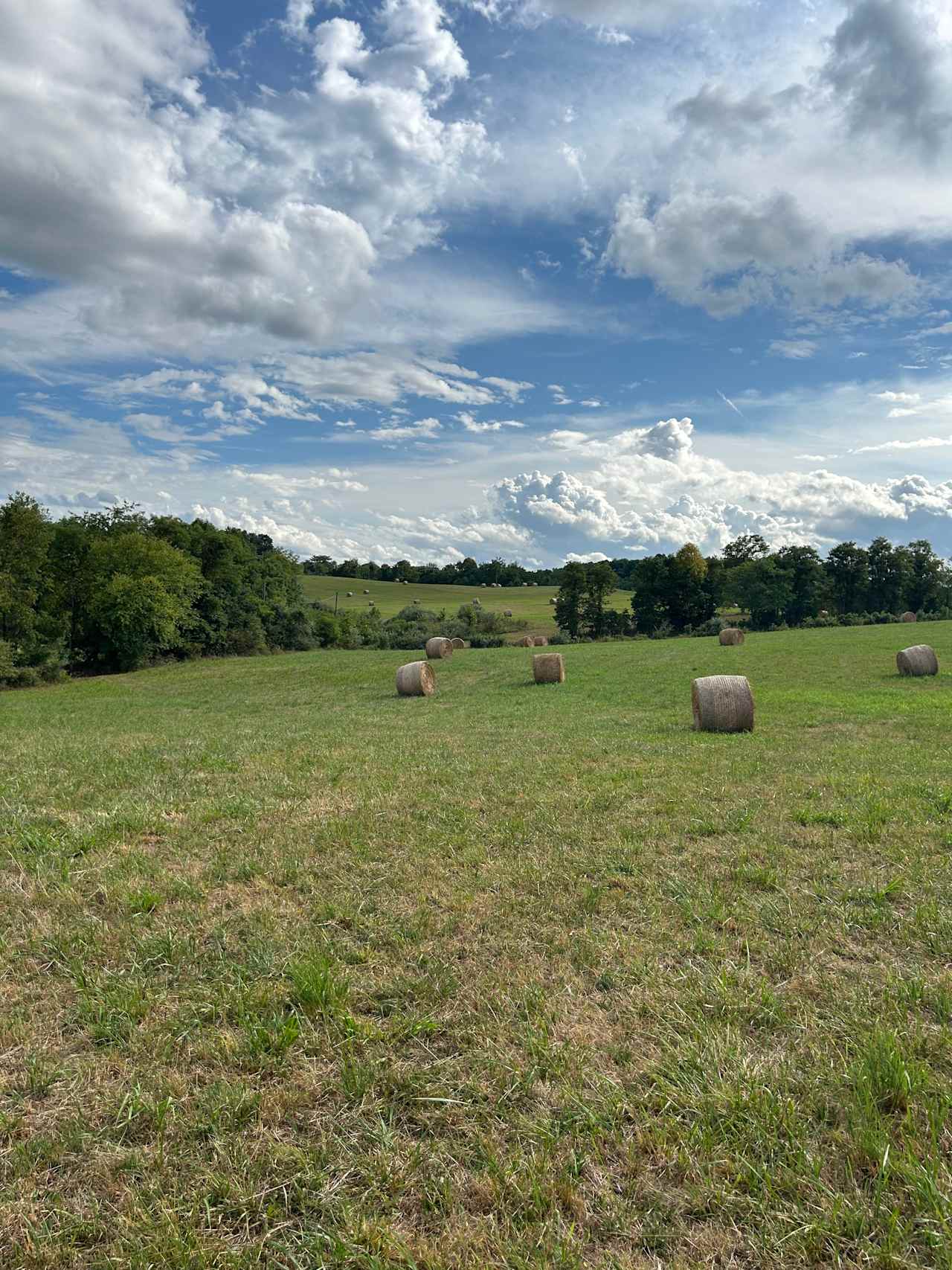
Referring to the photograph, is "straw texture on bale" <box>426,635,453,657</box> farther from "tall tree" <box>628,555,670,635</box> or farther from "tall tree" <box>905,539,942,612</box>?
"tall tree" <box>905,539,942,612</box>

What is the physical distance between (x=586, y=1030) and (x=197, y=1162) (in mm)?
2043

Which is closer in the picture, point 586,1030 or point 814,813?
point 586,1030

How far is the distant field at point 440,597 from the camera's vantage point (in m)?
94.3

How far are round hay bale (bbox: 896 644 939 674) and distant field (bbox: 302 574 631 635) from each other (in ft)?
180

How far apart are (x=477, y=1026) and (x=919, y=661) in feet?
87.2

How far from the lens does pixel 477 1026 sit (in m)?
3.79

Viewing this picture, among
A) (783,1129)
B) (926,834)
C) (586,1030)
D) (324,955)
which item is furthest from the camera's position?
(926,834)

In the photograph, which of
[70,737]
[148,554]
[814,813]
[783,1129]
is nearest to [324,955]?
[783,1129]

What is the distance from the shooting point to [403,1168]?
2.85 m

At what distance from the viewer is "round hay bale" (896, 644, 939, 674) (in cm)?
2450

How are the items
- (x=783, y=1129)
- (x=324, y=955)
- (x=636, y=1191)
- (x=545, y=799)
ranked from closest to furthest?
(x=636, y=1191) < (x=783, y=1129) < (x=324, y=955) < (x=545, y=799)

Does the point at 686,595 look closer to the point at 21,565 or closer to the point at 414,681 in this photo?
the point at 414,681

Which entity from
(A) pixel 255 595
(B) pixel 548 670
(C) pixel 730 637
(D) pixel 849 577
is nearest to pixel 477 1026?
(B) pixel 548 670

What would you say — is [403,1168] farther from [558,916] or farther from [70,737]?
[70,737]
